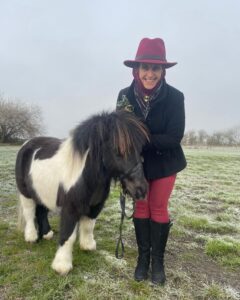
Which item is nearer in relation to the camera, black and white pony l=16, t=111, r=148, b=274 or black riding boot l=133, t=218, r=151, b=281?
black and white pony l=16, t=111, r=148, b=274

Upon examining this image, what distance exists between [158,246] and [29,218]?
199 centimetres

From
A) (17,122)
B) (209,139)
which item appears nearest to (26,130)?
(17,122)

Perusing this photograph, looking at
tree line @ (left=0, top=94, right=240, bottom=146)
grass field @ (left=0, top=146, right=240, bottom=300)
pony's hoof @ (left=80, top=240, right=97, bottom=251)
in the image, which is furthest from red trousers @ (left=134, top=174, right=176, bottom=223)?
tree line @ (left=0, top=94, right=240, bottom=146)

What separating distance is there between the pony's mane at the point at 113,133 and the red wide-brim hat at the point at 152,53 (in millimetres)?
582

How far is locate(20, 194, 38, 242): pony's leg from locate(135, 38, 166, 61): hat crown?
2.55m

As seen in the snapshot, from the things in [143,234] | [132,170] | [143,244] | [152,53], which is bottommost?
[143,244]

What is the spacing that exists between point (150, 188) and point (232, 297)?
1.39 meters

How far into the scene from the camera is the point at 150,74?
139 inches

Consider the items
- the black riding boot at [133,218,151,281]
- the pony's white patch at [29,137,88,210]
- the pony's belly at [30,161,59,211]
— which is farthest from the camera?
the pony's belly at [30,161,59,211]

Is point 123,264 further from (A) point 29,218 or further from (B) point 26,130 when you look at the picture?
(B) point 26,130

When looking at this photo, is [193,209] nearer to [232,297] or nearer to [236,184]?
[232,297]

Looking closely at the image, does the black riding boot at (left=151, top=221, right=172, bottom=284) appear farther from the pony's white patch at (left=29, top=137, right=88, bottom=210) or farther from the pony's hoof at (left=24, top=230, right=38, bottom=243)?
the pony's hoof at (left=24, top=230, right=38, bottom=243)

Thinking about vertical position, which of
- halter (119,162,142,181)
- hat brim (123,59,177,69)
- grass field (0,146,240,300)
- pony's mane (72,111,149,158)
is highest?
hat brim (123,59,177,69)

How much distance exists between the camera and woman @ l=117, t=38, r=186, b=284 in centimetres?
354
